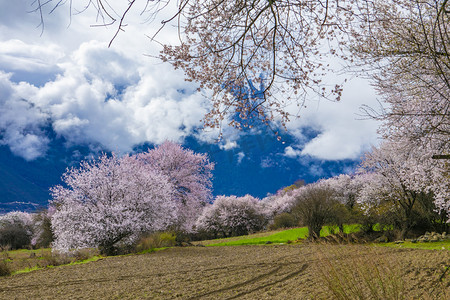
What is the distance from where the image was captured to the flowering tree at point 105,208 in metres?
15.1

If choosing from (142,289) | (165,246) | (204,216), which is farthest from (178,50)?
(204,216)

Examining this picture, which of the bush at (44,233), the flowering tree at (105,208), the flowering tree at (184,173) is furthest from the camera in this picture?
the bush at (44,233)

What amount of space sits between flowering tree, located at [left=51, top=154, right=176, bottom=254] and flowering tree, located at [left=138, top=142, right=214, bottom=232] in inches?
234

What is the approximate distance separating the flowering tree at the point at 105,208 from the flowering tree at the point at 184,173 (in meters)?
5.95

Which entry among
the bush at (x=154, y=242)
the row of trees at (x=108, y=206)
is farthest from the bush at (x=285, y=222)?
the row of trees at (x=108, y=206)

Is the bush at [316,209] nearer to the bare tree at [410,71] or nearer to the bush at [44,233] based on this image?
the bare tree at [410,71]

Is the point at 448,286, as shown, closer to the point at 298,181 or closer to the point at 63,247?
the point at 63,247

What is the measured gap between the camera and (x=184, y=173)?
24703mm

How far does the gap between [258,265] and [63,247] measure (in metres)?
10.0

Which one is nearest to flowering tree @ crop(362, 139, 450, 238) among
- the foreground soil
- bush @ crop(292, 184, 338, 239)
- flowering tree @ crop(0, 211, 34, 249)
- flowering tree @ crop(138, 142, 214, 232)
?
bush @ crop(292, 184, 338, 239)

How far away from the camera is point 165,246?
19.5 meters

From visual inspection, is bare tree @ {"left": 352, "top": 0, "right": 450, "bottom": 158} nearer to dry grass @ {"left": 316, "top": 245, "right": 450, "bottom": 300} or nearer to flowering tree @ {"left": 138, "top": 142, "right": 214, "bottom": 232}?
dry grass @ {"left": 316, "top": 245, "right": 450, "bottom": 300}

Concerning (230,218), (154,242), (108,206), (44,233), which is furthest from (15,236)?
(108,206)

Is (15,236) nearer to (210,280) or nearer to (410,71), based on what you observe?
(210,280)
